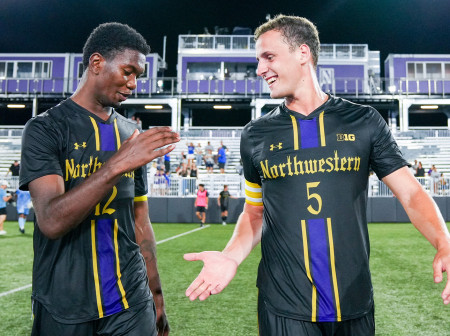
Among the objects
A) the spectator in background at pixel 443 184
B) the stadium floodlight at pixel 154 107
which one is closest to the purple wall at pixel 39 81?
the stadium floodlight at pixel 154 107

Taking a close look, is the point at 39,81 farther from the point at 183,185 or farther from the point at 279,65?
the point at 279,65

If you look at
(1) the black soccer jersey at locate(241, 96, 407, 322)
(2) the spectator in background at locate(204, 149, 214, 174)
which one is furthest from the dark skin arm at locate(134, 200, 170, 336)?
(2) the spectator in background at locate(204, 149, 214, 174)

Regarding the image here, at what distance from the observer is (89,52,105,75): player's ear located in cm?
243

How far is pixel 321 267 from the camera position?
210 cm

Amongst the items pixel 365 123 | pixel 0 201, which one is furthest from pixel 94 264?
pixel 0 201

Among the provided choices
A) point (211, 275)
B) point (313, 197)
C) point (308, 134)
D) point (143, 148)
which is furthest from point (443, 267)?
point (143, 148)

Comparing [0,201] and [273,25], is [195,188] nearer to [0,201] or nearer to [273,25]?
[0,201]

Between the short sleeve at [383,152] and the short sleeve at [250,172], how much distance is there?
0.67 m

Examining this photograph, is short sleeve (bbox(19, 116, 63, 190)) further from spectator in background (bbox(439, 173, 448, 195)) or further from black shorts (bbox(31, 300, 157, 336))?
spectator in background (bbox(439, 173, 448, 195))

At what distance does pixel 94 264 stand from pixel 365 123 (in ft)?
5.47

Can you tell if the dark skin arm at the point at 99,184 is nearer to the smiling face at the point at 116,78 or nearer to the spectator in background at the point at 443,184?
the smiling face at the point at 116,78

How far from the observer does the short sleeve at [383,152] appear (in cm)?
219

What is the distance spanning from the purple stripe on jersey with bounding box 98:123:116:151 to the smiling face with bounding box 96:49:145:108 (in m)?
0.14

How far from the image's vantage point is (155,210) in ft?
66.2
